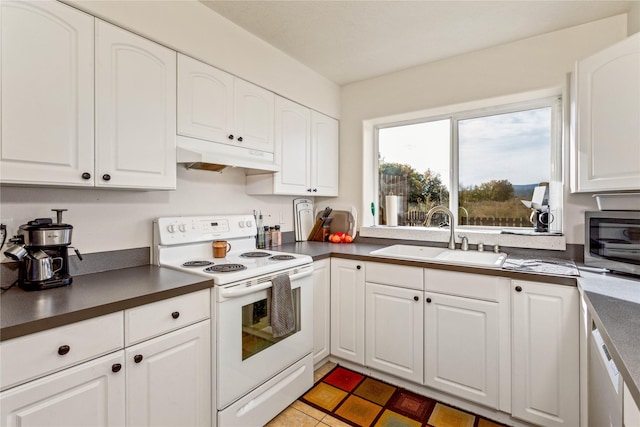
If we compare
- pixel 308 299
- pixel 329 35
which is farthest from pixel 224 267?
pixel 329 35

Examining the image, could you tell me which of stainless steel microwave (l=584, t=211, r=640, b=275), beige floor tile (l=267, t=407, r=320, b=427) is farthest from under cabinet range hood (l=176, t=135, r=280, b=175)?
stainless steel microwave (l=584, t=211, r=640, b=275)

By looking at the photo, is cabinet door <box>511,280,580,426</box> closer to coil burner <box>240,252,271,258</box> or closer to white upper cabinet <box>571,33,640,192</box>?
white upper cabinet <box>571,33,640,192</box>

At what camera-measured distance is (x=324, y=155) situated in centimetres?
293

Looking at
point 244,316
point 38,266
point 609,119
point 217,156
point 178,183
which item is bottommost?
point 244,316

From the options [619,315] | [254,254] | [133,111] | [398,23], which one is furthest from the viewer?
[254,254]

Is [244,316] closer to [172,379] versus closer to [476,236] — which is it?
[172,379]

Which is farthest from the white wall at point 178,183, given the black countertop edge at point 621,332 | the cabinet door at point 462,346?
the black countertop edge at point 621,332

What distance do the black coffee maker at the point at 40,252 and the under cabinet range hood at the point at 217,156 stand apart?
0.66m

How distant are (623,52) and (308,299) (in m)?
2.18

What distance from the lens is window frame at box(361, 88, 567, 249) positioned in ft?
7.33

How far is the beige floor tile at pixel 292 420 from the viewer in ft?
5.94

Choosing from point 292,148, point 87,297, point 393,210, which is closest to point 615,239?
point 393,210

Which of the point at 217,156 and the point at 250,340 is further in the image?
the point at 217,156

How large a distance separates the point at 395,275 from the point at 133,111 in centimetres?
178
